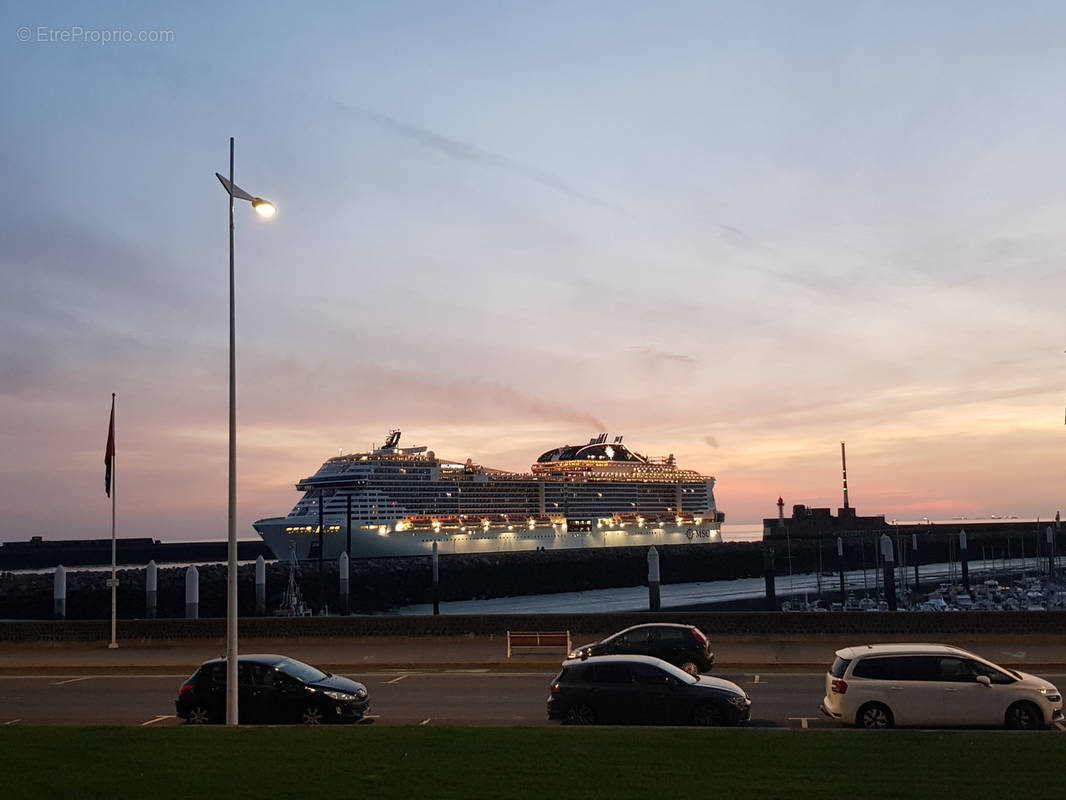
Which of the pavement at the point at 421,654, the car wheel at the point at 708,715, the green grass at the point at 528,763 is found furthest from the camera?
the pavement at the point at 421,654

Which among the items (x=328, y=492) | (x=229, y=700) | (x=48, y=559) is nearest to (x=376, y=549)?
(x=328, y=492)

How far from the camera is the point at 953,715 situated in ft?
46.7

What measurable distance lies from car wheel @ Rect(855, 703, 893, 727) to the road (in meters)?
0.93

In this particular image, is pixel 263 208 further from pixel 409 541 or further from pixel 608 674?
pixel 409 541

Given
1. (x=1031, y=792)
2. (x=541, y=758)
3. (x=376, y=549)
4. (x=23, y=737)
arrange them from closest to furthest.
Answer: (x=1031, y=792), (x=541, y=758), (x=23, y=737), (x=376, y=549)

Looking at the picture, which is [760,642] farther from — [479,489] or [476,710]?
[479,489]

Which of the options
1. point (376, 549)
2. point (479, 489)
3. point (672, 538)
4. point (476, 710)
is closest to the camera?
point (476, 710)

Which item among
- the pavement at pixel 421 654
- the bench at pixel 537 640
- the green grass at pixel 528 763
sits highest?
the green grass at pixel 528 763

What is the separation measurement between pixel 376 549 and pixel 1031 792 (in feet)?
294

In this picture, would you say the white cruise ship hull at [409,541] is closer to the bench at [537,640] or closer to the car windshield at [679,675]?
the bench at [537,640]

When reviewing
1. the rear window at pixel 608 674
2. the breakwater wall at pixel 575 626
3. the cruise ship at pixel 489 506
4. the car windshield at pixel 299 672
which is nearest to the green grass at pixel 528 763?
the rear window at pixel 608 674

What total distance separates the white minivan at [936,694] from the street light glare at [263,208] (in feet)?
37.5

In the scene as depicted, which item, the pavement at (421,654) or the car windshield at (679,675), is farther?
the pavement at (421,654)

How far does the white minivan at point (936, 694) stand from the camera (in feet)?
46.5
